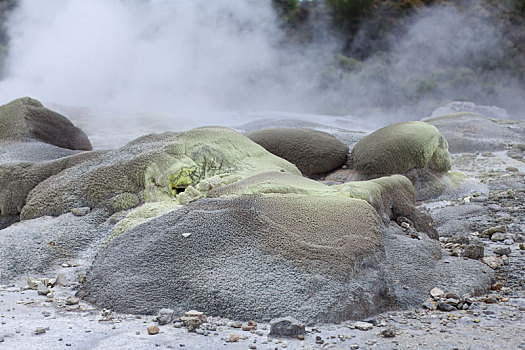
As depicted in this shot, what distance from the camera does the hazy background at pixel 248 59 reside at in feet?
46.2

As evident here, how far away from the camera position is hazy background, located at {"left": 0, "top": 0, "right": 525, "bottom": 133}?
14070 millimetres

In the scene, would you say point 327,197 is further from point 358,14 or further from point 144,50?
point 358,14

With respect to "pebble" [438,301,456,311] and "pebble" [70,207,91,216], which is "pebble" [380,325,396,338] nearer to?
"pebble" [438,301,456,311]

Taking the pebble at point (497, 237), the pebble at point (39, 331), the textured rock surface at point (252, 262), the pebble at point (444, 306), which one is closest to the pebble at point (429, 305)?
the pebble at point (444, 306)

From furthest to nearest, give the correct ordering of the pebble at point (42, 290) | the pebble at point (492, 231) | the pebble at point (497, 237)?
the pebble at point (492, 231)
the pebble at point (497, 237)
the pebble at point (42, 290)

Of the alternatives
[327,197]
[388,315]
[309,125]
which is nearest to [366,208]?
[327,197]

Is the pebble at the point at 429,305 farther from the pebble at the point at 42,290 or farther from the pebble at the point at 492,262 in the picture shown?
the pebble at the point at 42,290

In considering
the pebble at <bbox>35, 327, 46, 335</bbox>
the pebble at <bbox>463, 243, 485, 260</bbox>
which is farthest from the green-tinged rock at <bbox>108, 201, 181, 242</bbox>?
the pebble at <bbox>463, 243, 485, 260</bbox>

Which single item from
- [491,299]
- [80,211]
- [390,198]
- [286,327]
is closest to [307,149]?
[390,198]

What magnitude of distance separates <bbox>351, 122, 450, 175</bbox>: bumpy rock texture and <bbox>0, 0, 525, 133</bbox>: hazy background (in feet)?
19.5

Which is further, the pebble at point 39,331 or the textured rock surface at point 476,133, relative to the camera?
the textured rock surface at point 476,133

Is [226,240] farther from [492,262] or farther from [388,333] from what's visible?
[492,262]

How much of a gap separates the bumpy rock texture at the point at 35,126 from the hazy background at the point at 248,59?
203 inches

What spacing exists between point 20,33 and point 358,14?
429 inches
